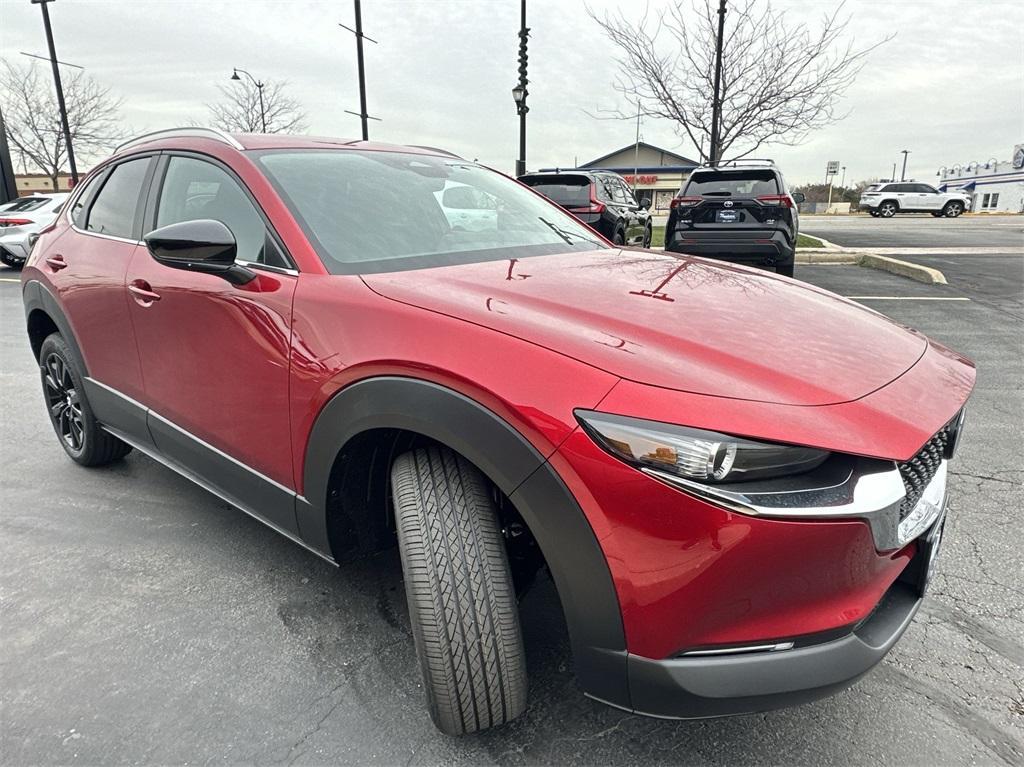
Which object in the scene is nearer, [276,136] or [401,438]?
[401,438]

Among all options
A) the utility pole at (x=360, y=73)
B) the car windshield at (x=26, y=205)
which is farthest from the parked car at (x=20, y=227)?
the utility pole at (x=360, y=73)

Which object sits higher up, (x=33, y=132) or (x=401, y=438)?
(x=33, y=132)

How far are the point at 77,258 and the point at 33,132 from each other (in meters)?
37.1

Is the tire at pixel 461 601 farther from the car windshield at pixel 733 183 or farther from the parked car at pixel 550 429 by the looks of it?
the car windshield at pixel 733 183

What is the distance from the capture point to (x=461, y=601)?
162 centimetres

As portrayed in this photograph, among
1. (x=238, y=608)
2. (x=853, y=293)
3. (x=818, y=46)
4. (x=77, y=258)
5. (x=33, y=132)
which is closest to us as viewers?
(x=238, y=608)

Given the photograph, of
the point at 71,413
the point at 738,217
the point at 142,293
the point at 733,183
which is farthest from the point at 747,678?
the point at 733,183

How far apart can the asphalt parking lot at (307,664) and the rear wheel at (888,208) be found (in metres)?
38.7

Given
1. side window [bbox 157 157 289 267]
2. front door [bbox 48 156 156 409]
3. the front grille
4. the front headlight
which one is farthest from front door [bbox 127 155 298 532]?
the front grille

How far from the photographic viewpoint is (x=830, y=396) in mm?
1449

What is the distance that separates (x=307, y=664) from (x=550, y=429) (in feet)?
4.10

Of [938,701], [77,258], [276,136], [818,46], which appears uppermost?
[818,46]

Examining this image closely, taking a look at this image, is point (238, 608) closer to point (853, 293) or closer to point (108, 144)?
point (853, 293)

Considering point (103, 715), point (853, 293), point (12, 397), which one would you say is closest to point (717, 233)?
point (853, 293)
